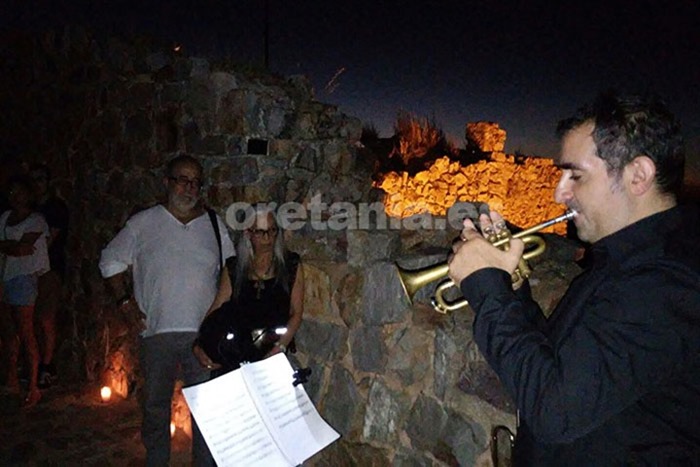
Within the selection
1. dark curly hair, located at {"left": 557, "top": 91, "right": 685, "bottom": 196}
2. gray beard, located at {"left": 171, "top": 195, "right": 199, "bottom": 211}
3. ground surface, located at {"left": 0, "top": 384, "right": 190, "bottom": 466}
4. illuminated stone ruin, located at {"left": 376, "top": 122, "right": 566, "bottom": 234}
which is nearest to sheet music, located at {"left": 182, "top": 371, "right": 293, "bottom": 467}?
gray beard, located at {"left": 171, "top": 195, "right": 199, "bottom": 211}

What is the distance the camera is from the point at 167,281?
10.7 ft

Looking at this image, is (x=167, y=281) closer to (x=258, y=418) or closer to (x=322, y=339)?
(x=322, y=339)

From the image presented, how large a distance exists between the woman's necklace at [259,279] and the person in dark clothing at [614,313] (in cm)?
168

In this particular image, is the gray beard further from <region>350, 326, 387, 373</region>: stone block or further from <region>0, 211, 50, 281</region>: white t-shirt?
<region>0, 211, 50, 281</region>: white t-shirt

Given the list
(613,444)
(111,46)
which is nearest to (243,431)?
(613,444)

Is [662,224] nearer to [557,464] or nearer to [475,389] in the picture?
[557,464]

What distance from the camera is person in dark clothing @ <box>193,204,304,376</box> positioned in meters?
2.83

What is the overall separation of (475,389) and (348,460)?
979 millimetres

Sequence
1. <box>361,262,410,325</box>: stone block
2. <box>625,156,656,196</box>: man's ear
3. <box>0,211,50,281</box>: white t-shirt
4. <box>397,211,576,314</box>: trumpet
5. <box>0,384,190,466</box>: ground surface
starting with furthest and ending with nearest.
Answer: <box>0,211,50,281</box>: white t-shirt, <box>0,384,190,466</box>: ground surface, <box>361,262,410,325</box>: stone block, <box>397,211,576,314</box>: trumpet, <box>625,156,656,196</box>: man's ear

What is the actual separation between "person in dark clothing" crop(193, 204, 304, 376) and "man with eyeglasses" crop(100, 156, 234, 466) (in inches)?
12.7

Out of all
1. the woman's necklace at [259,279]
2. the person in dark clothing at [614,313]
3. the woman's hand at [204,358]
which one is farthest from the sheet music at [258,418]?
the person in dark clothing at [614,313]

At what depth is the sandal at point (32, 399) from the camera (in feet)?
15.7

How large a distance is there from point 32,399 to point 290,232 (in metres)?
3.24

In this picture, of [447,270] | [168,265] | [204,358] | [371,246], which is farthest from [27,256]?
[447,270]
